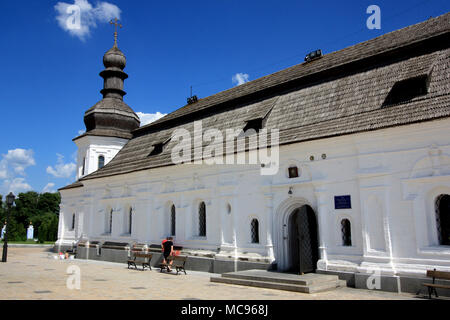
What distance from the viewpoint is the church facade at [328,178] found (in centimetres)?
1026

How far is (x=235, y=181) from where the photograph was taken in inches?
582

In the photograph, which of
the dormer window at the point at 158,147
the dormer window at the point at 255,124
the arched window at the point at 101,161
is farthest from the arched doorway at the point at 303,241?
the arched window at the point at 101,161

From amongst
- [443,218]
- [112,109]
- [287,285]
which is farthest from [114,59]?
[443,218]

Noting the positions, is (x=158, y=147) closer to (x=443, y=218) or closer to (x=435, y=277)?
(x=443, y=218)

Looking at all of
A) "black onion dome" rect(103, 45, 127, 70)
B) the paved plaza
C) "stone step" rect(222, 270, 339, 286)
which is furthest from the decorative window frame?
"black onion dome" rect(103, 45, 127, 70)

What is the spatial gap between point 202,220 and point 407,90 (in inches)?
392

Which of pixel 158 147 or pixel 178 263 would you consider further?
pixel 158 147

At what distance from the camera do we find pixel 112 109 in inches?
1065

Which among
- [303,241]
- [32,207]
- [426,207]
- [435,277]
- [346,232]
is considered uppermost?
[32,207]

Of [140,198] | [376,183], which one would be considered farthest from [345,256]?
[140,198]

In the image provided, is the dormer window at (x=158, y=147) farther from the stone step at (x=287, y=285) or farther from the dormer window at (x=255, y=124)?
the stone step at (x=287, y=285)

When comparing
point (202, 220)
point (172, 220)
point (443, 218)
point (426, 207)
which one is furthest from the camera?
point (172, 220)

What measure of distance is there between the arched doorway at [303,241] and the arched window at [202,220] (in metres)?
4.66

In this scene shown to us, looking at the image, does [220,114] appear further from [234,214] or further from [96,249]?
[96,249]
